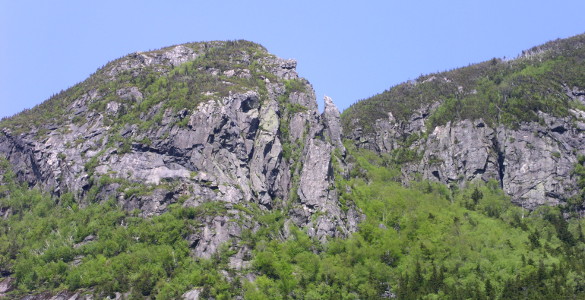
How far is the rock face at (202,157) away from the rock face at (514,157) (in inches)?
1461

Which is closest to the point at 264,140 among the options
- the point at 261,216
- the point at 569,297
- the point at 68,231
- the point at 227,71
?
the point at 261,216

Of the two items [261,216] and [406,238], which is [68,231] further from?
[406,238]

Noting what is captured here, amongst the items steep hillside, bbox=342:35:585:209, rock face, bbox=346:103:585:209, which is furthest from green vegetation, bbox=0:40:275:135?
rock face, bbox=346:103:585:209

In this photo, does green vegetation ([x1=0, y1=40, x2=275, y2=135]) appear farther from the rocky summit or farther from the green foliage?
the green foliage

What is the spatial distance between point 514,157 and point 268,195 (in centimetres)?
8038

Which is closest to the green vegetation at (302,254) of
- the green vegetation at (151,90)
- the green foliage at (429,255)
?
the green foliage at (429,255)

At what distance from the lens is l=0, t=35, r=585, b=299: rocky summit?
116625 mm

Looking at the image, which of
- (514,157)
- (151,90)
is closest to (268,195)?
(151,90)

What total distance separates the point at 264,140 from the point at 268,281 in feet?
163

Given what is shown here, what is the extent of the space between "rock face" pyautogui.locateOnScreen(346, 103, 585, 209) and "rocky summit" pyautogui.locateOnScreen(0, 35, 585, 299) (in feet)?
1.59

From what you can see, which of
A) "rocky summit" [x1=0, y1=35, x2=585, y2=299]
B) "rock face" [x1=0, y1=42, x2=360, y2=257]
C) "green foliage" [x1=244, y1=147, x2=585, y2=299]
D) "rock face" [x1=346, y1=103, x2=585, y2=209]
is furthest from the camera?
"rock face" [x1=346, y1=103, x2=585, y2=209]

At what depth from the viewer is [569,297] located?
4200 inches

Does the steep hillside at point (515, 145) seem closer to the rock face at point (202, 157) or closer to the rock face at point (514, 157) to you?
the rock face at point (514, 157)

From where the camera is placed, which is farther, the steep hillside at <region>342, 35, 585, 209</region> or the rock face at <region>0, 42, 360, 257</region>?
the steep hillside at <region>342, 35, 585, 209</region>
